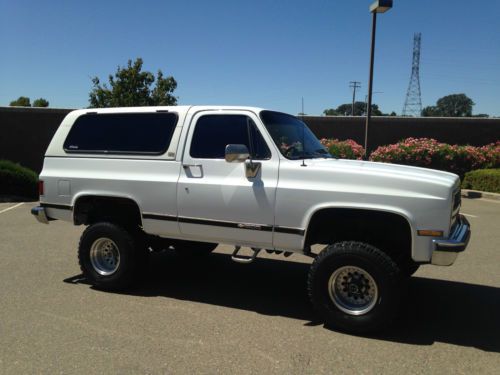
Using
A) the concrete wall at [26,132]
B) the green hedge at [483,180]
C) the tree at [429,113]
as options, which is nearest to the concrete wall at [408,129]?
the green hedge at [483,180]

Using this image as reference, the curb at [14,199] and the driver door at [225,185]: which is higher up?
the driver door at [225,185]

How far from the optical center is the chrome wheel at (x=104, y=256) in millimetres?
5582

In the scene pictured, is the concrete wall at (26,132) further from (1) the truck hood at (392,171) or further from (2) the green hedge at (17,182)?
(1) the truck hood at (392,171)

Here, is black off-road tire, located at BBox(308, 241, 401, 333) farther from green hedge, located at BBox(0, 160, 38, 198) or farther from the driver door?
green hedge, located at BBox(0, 160, 38, 198)

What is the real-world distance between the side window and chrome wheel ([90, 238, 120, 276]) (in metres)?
1.66

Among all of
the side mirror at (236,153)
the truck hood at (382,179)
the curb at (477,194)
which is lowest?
the curb at (477,194)

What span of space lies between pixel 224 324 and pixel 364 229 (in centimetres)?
167

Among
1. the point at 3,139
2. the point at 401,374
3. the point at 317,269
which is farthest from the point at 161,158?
the point at 3,139

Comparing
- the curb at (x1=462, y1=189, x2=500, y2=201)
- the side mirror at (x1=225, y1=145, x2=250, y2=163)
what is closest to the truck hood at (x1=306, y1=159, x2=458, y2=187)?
the side mirror at (x1=225, y1=145, x2=250, y2=163)

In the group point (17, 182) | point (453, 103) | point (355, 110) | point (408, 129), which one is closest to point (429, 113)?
point (355, 110)

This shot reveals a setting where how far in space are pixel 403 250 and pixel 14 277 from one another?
4829 millimetres

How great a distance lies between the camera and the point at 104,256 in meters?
5.66

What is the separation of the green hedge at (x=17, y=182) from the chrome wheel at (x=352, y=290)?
13266 mm

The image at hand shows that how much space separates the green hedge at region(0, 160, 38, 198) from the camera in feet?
48.1
